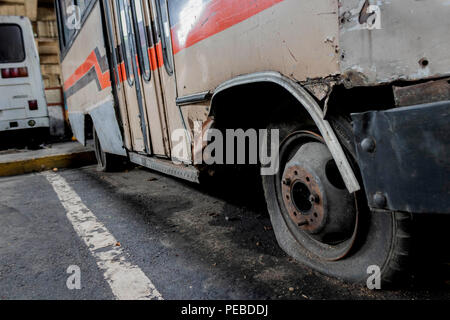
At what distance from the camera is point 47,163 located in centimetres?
585

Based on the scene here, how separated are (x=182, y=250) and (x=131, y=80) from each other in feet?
6.53

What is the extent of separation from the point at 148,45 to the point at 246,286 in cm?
210

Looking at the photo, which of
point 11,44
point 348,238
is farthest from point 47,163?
point 348,238

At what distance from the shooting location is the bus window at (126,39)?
325 cm

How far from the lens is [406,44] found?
1073 mm

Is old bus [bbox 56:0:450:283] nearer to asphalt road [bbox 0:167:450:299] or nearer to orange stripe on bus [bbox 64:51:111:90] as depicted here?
asphalt road [bbox 0:167:450:299]

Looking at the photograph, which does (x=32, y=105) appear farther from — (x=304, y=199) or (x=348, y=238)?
(x=348, y=238)

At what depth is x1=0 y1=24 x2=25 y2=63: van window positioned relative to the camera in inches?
291

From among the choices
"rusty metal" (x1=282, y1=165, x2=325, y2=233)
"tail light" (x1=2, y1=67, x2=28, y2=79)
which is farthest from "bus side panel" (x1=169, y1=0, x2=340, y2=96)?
"tail light" (x1=2, y1=67, x2=28, y2=79)

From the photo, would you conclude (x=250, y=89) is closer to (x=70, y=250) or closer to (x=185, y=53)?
(x=185, y=53)

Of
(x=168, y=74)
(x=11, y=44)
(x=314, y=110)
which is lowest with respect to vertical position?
(x=314, y=110)

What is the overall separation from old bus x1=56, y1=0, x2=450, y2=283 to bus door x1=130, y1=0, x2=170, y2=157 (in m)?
0.02

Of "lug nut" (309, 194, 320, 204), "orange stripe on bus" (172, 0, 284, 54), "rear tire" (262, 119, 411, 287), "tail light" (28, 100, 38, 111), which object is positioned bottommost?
"rear tire" (262, 119, 411, 287)

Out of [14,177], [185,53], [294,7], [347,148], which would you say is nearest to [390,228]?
[347,148]
